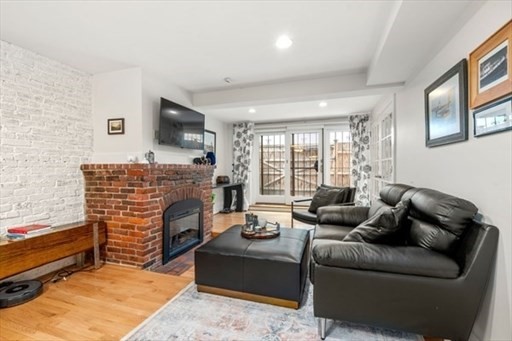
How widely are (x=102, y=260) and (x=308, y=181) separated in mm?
4548

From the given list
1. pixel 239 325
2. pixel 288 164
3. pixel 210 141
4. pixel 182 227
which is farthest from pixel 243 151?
pixel 239 325

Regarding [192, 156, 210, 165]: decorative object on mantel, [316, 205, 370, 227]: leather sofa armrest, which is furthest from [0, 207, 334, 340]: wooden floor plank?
[192, 156, 210, 165]: decorative object on mantel

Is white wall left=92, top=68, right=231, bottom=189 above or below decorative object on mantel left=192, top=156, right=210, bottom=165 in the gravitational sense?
above

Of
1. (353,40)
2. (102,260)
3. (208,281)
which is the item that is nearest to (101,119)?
(102,260)

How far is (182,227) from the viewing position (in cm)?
352

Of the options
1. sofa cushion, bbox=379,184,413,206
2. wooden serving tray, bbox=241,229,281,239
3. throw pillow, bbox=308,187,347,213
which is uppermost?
sofa cushion, bbox=379,184,413,206

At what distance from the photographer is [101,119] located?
10.1 ft

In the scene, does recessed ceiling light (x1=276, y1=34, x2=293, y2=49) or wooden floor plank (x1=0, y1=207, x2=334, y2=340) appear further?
recessed ceiling light (x1=276, y1=34, x2=293, y2=49)

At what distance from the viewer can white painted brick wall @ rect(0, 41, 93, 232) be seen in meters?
2.31

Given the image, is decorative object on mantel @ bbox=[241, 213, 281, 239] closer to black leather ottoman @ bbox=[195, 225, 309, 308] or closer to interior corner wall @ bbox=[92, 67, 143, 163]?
black leather ottoman @ bbox=[195, 225, 309, 308]

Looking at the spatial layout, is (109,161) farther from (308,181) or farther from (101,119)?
(308,181)

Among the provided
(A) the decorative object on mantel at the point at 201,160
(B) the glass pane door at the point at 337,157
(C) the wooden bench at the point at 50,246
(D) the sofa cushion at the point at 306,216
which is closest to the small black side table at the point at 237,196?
(A) the decorative object on mantel at the point at 201,160

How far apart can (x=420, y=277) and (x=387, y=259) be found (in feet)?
0.61

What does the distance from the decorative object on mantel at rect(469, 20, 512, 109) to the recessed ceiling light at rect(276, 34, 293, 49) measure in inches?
54.3
